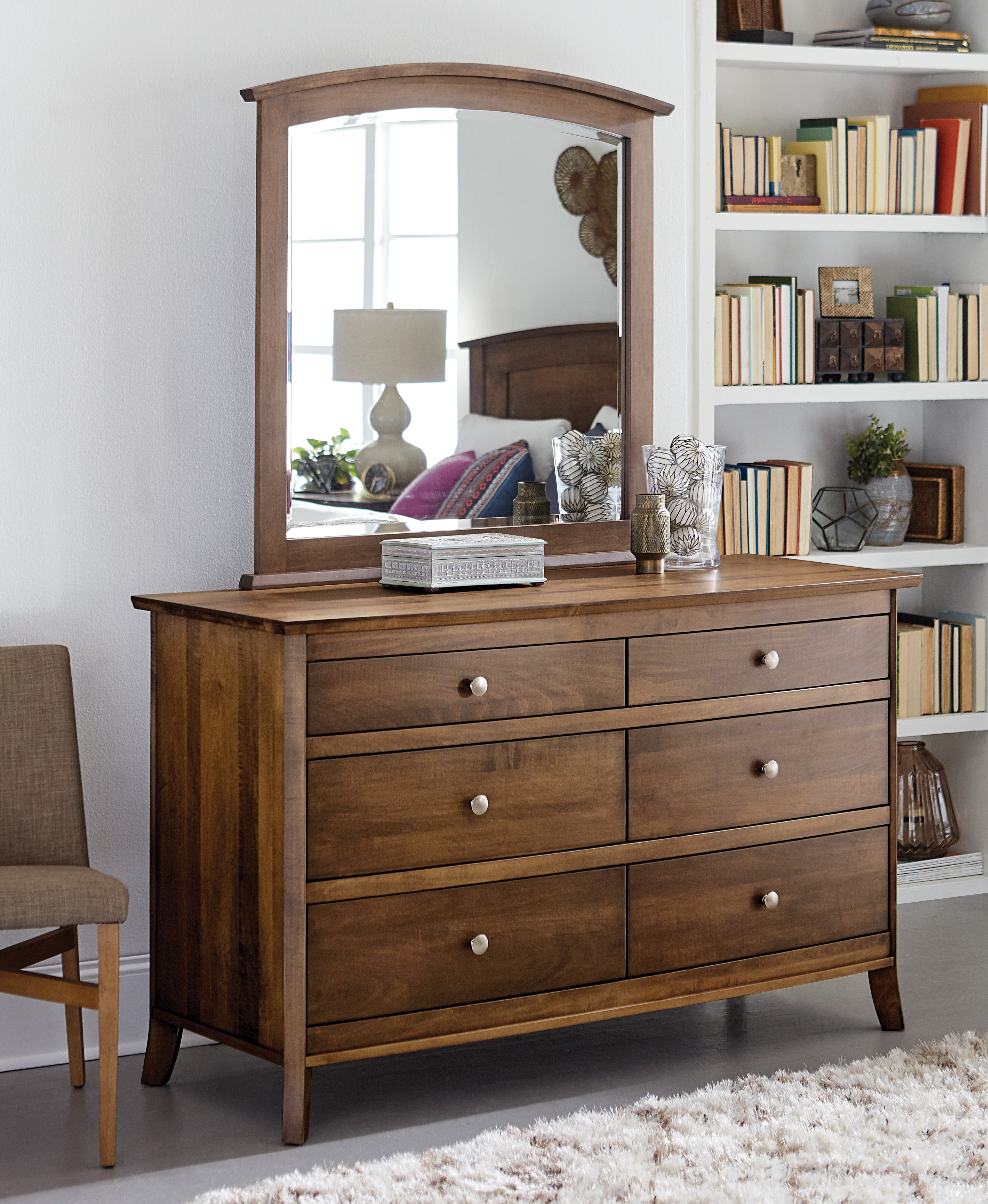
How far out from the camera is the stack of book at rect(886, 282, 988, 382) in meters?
3.70

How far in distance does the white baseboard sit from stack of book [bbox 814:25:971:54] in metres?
2.63

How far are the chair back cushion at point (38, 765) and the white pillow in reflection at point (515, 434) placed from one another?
87 cm

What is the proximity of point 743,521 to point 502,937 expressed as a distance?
1.43 meters

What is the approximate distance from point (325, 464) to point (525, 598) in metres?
0.50

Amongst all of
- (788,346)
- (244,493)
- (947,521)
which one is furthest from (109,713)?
(947,521)

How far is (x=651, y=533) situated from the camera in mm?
2830

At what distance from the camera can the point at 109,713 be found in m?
2.77

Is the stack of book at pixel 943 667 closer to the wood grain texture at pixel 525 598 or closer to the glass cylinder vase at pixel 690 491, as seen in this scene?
the wood grain texture at pixel 525 598

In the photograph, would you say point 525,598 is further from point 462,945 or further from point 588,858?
point 462,945

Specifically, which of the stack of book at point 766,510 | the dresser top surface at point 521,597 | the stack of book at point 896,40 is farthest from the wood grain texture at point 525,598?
the stack of book at point 896,40

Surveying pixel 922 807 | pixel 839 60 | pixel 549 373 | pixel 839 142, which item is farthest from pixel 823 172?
pixel 922 807

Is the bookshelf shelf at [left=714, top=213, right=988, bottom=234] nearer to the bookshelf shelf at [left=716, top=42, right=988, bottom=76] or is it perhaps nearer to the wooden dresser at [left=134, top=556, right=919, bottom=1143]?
the bookshelf shelf at [left=716, top=42, right=988, bottom=76]

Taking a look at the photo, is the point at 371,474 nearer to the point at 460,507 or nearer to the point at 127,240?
the point at 460,507

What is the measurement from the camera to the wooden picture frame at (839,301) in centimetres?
364
